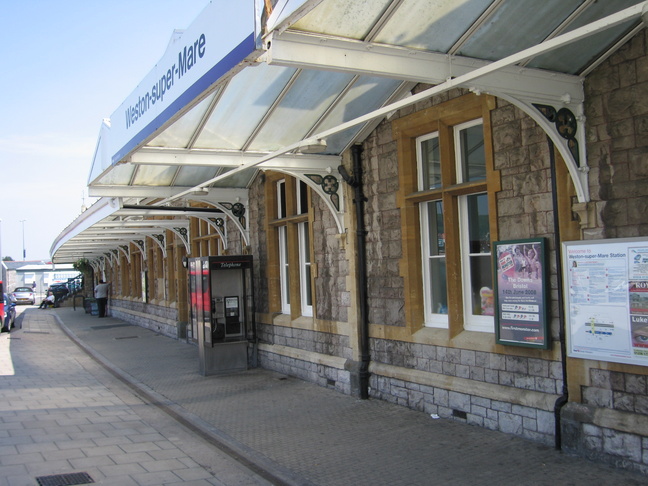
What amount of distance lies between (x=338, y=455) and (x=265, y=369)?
5847mm

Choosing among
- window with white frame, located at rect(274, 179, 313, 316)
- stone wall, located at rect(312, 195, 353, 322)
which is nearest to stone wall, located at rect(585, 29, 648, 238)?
stone wall, located at rect(312, 195, 353, 322)

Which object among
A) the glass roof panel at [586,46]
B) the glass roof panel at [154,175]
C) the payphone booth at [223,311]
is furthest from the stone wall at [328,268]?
the glass roof panel at [586,46]

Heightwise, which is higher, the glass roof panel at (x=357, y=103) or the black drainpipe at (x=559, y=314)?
the glass roof panel at (x=357, y=103)

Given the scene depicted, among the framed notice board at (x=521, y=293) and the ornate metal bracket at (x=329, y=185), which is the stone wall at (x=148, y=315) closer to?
the ornate metal bracket at (x=329, y=185)

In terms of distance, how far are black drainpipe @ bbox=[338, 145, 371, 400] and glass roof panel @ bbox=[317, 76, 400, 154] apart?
0.27 meters

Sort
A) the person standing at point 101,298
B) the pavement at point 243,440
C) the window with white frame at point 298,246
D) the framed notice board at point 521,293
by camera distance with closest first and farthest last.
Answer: the pavement at point 243,440, the framed notice board at point 521,293, the window with white frame at point 298,246, the person standing at point 101,298

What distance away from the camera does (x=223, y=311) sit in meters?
12.3

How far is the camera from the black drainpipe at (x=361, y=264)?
29.5ft

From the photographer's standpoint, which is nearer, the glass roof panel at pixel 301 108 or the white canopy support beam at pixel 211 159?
the glass roof panel at pixel 301 108

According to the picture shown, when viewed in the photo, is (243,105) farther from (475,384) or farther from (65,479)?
(65,479)

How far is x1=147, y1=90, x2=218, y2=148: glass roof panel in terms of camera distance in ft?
27.3

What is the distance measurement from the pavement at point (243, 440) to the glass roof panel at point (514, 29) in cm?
397

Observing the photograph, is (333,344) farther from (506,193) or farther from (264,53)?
(264,53)

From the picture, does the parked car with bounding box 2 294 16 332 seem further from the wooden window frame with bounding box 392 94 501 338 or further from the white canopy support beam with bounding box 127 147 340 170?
the wooden window frame with bounding box 392 94 501 338
